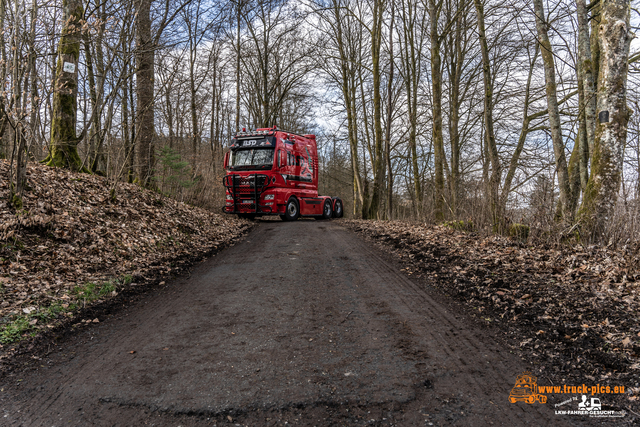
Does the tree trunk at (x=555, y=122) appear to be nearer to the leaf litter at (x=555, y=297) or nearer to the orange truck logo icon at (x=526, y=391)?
the leaf litter at (x=555, y=297)

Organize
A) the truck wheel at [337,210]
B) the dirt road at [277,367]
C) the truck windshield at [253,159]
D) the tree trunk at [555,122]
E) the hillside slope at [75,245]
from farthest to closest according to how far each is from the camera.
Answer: the truck wheel at [337,210] → the truck windshield at [253,159] → the tree trunk at [555,122] → the hillside slope at [75,245] → the dirt road at [277,367]

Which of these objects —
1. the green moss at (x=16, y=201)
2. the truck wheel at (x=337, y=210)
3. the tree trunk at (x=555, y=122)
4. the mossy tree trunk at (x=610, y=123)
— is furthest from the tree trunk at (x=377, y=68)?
the green moss at (x=16, y=201)

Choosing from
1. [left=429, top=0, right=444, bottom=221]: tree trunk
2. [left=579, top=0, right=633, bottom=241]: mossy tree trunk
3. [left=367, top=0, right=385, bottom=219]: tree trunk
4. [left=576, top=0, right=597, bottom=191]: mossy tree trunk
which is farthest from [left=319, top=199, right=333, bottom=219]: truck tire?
[left=579, top=0, right=633, bottom=241]: mossy tree trunk

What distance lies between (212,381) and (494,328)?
8.59 ft

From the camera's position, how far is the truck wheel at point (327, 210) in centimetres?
1795

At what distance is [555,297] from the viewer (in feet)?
12.7

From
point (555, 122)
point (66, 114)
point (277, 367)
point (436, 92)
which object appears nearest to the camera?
point (277, 367)

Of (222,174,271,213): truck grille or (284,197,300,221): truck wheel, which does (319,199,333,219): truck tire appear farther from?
(222,174,271,213): truck grille

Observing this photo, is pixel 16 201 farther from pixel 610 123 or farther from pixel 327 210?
pixel 327 210

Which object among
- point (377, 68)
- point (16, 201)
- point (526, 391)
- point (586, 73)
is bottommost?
point (526, 391)

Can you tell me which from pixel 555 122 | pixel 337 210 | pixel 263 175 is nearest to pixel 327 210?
pixel 337 210

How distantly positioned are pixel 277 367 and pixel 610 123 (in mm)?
6484

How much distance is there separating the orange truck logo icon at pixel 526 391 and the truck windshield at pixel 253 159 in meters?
11.9

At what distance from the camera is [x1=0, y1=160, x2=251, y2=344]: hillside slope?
12.7 feet
